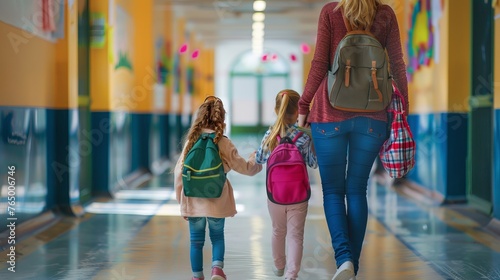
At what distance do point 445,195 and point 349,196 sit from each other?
4.07 metres

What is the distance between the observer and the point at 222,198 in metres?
3.68

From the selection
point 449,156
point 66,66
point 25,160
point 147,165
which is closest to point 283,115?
point 25,160

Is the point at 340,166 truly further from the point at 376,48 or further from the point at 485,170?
the point at 485,170

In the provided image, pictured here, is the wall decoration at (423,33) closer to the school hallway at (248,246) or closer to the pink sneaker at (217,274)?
the school hallway at (248,246)

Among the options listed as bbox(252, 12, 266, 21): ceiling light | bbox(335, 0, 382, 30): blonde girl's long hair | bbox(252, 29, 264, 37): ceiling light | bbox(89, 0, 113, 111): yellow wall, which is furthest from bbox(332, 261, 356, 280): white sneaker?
bbox(252, 29, 264, 37): ceiling light

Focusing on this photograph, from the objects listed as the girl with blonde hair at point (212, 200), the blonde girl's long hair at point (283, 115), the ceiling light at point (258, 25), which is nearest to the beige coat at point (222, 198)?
the girl with blonde hair at point (212, 200)

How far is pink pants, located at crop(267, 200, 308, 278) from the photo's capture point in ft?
11.8

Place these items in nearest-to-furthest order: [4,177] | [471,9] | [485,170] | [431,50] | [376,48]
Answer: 1. [376,48]
2. [4,177]
3. [485,170]
4. [471,9]
5. [431,50]

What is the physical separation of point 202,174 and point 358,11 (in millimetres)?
1031

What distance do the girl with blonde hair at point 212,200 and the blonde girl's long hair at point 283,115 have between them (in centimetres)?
14

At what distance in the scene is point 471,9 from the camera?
708 centimetres

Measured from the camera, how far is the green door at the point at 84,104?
24.7ft

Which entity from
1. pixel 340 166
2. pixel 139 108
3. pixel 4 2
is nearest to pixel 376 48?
pixel 340 166

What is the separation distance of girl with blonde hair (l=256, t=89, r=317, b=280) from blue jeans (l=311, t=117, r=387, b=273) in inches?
7.1
